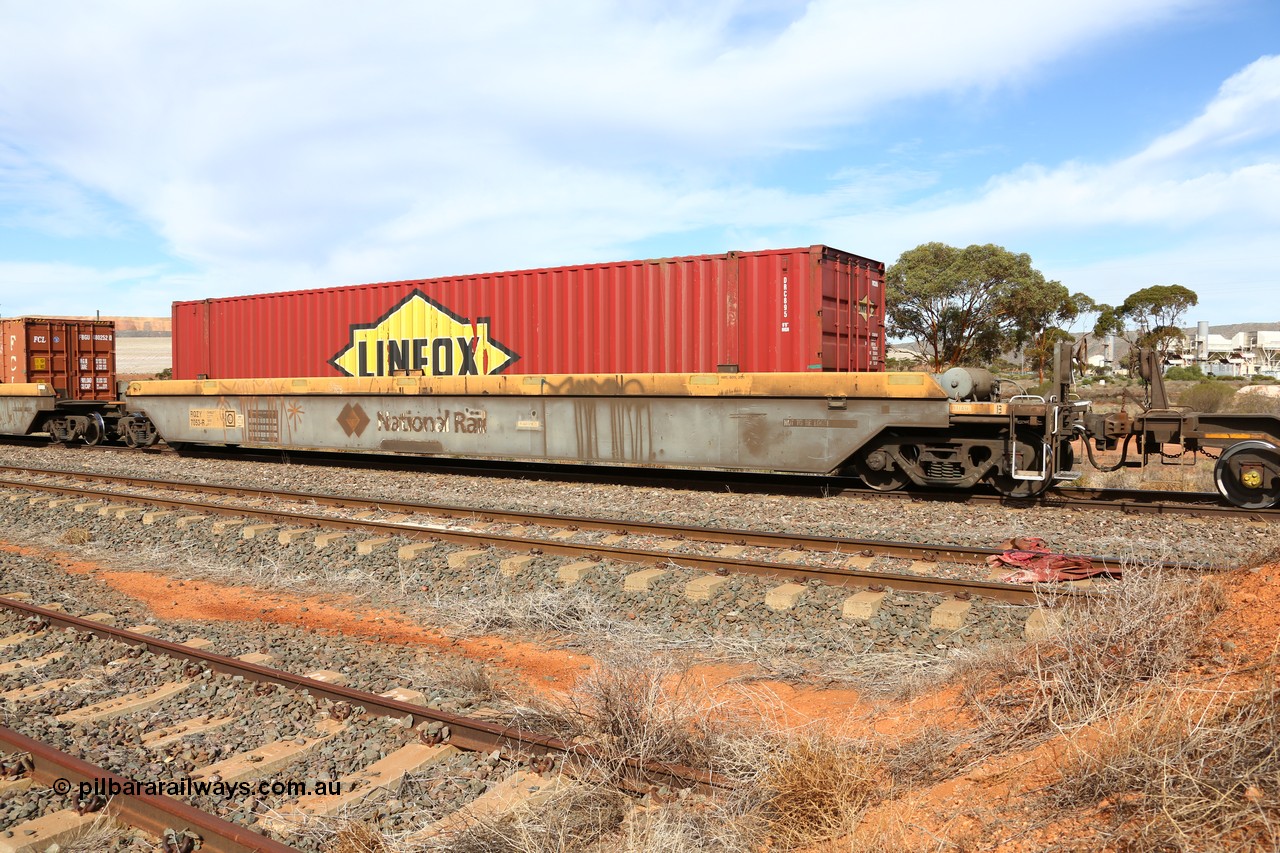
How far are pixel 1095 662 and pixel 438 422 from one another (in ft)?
40.5

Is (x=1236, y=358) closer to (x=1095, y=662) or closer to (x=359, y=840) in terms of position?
(x=1095, y=662)

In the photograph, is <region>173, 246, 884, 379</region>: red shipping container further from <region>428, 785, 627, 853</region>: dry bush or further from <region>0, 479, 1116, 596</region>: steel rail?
<region>428, 785, 627, 853</region>: dry bush

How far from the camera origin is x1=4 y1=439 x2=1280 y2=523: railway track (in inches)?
392

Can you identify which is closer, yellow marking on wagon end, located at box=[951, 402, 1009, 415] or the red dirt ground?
the red dirt ground

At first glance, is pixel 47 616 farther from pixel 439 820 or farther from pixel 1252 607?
pixel 1252 607

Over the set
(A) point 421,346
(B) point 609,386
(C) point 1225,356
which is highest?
(C) point 1225,356

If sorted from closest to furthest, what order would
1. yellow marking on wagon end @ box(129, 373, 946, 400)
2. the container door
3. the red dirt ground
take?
the red dirt ground, yellow marking on wagon end @ box(129, 373, 946, 400), the container door

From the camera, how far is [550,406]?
44.3 feet

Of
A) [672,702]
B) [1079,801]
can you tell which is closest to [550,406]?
[672,702]

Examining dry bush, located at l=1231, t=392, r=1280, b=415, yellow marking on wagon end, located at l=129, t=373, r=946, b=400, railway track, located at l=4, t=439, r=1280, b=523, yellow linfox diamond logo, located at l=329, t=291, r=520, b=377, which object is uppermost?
yellow linfox diamond logo, located at l=329, t=291, r=520, b=377

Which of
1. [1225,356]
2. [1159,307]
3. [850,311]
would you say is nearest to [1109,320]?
[1159,307]

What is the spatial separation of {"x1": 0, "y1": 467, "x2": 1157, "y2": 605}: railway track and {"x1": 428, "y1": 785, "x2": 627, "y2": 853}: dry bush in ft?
11.4

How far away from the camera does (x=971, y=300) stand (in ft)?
146

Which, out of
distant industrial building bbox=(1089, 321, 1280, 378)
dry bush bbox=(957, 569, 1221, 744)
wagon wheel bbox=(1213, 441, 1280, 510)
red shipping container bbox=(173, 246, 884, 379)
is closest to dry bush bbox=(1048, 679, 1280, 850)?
dry bush bbox=(957, 569, 1221, 744)
